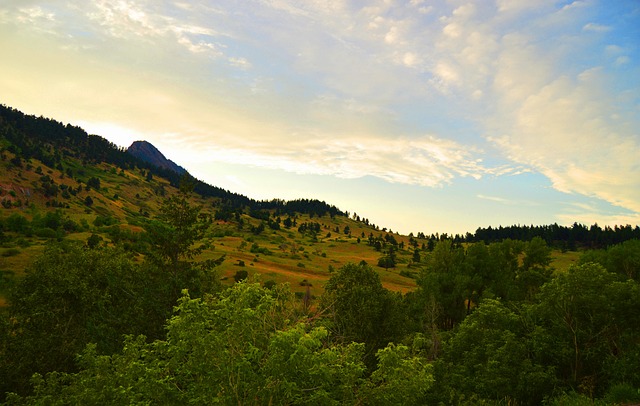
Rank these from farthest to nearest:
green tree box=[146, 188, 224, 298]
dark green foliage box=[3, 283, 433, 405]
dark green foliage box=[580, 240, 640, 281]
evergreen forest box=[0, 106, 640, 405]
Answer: dark green foliage box=[580, 240, 640, 281] < green tree box=[146, 188, 224, 298] < evergreen forest box=[0, 106, 640, 405] < dark green foliage box=[3, 283, 433, 405]

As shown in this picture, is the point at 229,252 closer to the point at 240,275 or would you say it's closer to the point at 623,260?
the point at 240,275

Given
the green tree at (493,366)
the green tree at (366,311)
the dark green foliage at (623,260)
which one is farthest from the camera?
the dark green foliage at (623,260)

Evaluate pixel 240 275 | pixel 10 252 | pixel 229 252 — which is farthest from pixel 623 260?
pixel 10 252

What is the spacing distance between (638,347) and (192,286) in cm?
3377

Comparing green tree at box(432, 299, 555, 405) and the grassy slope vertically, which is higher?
green tree at box(432, 299, 555, 405)

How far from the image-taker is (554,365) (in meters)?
27.2

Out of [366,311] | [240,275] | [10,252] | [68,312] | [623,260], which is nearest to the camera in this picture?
[68,312]

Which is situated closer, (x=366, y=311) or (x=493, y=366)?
(x=493, y=366)

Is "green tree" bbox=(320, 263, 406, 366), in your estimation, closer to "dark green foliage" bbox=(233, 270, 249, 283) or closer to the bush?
"dark green foliage" bbox=(233, 270, 249, 283)

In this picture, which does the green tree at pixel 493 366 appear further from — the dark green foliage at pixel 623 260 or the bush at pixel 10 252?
Result: the bush at pixel 10 252

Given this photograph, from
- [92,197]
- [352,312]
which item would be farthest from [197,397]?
[92,197]

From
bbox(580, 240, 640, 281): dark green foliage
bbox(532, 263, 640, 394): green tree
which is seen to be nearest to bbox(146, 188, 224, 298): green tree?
bbox(532, 263, 640, 394): green tree

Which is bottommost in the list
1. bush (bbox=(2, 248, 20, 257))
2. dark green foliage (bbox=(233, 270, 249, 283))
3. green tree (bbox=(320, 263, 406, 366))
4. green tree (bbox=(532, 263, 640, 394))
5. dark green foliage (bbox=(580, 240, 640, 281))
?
bush (bbox=(2, 248, 20, 257))

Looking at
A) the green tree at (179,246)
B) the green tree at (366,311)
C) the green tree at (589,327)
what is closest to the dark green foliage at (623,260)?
the green tree at (589,327)
